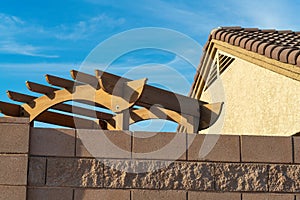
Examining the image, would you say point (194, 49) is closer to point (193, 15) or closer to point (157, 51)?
point (157, 51)

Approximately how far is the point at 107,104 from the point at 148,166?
1.13 m

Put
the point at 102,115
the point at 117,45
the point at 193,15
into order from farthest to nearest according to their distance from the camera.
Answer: the point at 193,15, the point at 102,115, the point at 117,45

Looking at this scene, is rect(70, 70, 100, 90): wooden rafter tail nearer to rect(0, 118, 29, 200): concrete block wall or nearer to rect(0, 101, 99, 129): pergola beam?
rect(0, 118, 29, 200): concrete block wall

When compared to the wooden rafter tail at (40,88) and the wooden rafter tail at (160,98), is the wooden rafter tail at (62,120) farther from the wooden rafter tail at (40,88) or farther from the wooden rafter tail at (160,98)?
the wooden rafter tail at (160,98)

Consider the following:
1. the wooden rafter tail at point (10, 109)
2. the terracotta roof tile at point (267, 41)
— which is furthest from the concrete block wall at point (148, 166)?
the wooden rafter tail at point (10, 109)

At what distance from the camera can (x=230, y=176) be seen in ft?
16.9

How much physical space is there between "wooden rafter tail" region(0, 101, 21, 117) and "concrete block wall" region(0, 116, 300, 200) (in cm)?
256

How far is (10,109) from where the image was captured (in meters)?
7.53

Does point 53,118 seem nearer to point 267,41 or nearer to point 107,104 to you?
point 107,104

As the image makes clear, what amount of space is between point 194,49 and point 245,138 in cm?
149

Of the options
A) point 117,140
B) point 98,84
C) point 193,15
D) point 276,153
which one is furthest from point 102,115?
point 193,15

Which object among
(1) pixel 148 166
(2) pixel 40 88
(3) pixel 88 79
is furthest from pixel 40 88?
(1) pixel 148 166

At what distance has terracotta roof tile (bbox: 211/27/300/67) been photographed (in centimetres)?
747

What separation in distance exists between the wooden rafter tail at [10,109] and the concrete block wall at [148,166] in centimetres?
256
